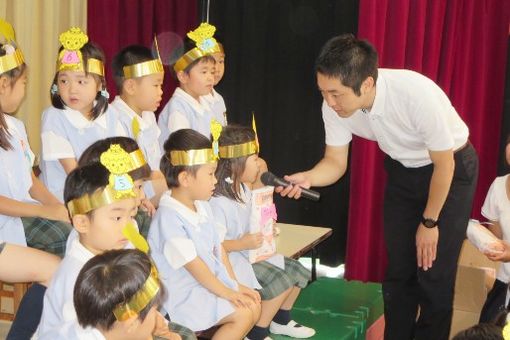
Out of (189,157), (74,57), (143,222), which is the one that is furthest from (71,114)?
(189,157)

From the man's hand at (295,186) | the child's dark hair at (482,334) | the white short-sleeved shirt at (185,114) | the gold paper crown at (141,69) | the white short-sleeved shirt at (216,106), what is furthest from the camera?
the white short-sleeved shirt at (216,106)

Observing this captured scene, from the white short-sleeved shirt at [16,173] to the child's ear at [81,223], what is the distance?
40 cm

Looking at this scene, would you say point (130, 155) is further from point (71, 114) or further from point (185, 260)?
point (71, 114)

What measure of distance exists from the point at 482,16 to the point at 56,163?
2272 millimetres

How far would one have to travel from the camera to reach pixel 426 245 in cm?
257

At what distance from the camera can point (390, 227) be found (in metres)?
2.76

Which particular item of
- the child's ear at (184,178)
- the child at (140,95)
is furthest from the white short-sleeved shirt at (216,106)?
the child's ear at (184,178)

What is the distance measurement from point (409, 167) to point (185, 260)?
34.6 inches

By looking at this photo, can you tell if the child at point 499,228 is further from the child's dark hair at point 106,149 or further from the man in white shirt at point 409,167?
the child's dark hair at point 106,149

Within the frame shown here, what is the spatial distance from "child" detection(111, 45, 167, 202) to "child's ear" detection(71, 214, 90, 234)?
1035 mm

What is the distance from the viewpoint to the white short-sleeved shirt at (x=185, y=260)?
2404 mm

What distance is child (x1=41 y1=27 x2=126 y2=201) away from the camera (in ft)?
9.17

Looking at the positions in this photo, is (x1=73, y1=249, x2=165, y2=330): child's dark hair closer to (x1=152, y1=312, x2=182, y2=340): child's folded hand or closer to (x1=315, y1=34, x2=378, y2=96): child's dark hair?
(x1=152, y1=312, x2=182, y2=340): child's folded hand

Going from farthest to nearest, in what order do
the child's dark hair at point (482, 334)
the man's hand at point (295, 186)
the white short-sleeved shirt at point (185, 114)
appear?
1. the white short-sleeved shirt at point (185, 114)
2. the man's hand at point (295, 186)
3. the child's dark hair at point (482, 334)
